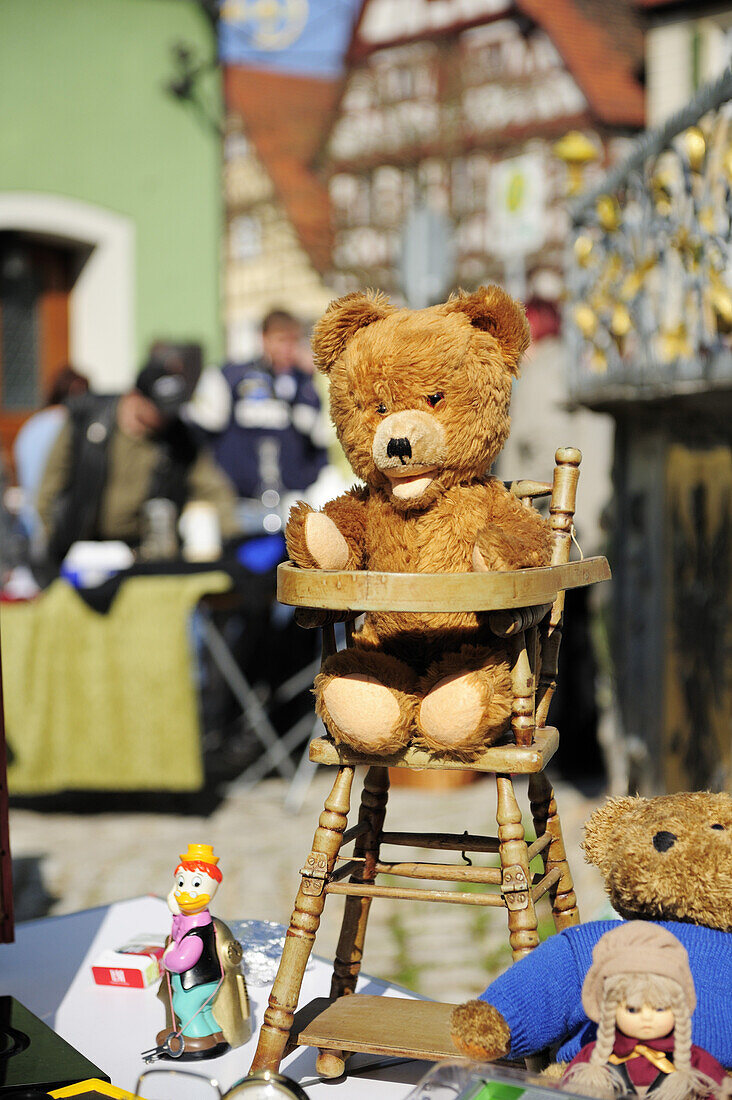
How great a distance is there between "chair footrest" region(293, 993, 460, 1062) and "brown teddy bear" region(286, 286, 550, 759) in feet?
1.20

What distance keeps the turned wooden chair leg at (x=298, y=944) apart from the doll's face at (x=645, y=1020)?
0.43 metres

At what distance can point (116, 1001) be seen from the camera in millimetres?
1907

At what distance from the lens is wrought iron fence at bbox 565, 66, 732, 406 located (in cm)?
292

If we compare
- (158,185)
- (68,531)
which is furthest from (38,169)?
(68,531)

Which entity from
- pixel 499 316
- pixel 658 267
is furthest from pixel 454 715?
pixel 658 267

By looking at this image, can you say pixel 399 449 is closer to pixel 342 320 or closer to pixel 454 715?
pixel 342 320

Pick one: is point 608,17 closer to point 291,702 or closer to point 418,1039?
point 291,702

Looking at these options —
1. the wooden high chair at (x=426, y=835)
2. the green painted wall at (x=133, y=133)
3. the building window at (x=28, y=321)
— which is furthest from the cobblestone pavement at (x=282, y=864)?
the green painted wall at (x=133, y=133)

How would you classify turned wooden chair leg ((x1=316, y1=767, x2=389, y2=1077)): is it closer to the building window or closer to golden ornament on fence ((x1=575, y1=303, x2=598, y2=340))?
golden ornament on fence ((x1=575, y1=303, x2=598, y2=340))

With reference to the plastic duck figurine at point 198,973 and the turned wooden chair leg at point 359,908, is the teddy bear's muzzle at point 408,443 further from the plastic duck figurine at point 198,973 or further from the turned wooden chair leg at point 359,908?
the plastic duck figurine at point 198,973

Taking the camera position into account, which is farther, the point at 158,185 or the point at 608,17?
the point at 608,17

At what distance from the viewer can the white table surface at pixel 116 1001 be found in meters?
1.63

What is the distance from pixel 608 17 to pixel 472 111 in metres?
1.77

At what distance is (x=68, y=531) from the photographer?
4.99m
